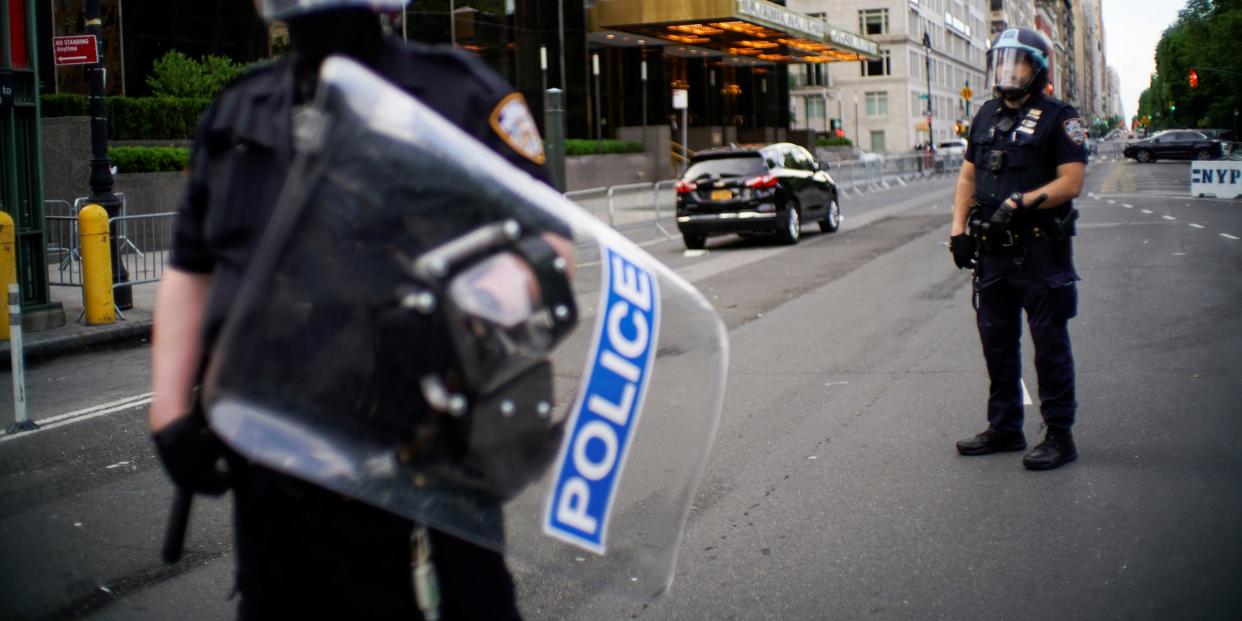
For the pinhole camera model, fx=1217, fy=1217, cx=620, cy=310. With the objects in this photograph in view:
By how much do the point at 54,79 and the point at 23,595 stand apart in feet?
74.9

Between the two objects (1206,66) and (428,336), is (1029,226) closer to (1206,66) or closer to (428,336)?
(428,336)

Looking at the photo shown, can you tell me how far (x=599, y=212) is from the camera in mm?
21766

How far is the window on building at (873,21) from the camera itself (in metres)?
93.1

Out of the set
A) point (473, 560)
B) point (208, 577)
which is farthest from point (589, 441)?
point (208, 577)

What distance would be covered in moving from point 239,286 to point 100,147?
1248 centimetres

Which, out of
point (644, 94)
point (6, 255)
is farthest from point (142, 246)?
point (644, 94)

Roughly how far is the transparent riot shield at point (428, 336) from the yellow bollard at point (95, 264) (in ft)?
36.6

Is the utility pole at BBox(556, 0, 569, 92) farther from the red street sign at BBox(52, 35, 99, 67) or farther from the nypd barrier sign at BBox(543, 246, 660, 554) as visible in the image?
the nypd barrier sign at BBox(543, 246, 660, 554)

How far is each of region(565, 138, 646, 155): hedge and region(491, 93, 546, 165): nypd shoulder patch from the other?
32.3 meters

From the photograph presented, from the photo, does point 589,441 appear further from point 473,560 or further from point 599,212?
point 599,212

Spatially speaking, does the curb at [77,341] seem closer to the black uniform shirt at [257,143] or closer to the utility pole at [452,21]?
the black uniform shirt at [257,143]

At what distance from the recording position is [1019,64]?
5469mm

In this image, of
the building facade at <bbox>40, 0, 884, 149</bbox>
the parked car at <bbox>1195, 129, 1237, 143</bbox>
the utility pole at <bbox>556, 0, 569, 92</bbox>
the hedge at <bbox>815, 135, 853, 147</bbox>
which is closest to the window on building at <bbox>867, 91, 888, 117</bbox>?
the hedge at <bbox>815, 135, 853, 147</bbox>

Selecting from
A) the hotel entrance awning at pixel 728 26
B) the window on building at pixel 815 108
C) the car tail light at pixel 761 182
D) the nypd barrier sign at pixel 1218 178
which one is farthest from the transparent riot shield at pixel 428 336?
the window on building at pixel 815 108
